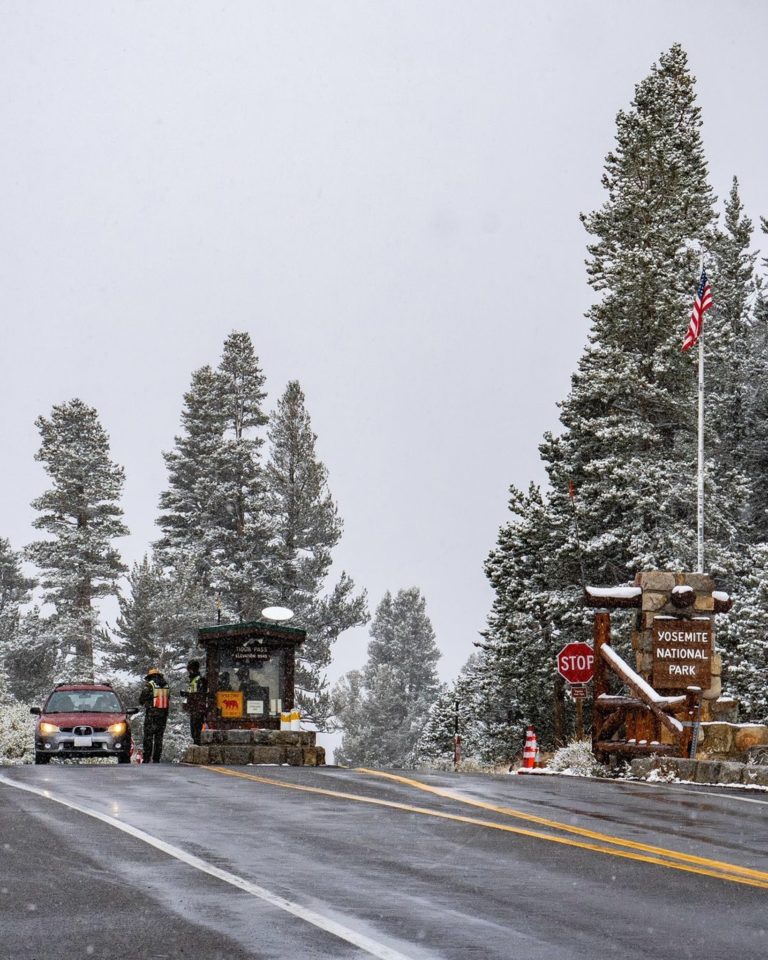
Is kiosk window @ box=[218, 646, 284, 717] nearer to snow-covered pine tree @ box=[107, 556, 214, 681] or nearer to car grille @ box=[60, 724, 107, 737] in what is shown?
car grille @ box=[60, 724, 107, 737]

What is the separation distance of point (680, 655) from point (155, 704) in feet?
37.0

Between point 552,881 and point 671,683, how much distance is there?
1455cm

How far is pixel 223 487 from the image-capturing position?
69438mm

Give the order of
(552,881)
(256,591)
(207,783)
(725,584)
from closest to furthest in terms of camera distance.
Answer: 1. (552,881)
2. (207,783)
3. (725,584)
4. (256,591)

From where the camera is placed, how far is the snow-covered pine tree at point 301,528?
68.2 meters

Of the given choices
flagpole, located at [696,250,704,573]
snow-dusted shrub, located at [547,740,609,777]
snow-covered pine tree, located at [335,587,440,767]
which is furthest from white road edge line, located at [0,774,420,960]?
snow-covered pine tree, located at [335,587,440,767]

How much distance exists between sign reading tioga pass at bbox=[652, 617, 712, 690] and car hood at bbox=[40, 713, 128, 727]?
11.3 meters

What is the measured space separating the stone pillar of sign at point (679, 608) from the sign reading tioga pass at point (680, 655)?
0.30 feet

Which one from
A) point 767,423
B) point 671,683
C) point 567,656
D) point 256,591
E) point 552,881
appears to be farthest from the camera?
point 256,591

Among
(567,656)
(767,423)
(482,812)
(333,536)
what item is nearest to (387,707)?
(333,536)

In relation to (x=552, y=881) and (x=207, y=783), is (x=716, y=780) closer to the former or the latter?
(x=207, y=783)

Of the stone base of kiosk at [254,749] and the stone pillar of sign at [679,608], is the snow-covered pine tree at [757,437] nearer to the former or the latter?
the stone base of kiosk at [254,749]

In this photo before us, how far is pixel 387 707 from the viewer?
99.1 m

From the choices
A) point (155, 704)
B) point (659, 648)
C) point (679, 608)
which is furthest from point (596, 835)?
point (155, 704)
